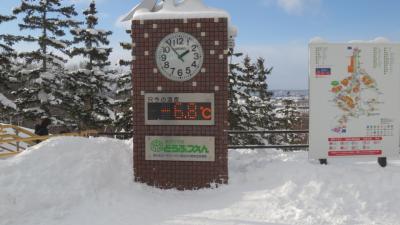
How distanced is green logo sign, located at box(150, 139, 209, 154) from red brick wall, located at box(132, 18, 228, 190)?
22 cm

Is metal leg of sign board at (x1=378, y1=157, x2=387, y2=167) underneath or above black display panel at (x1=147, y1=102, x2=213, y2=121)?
underneath

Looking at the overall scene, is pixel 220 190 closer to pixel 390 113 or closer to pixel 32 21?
pixel 390 113

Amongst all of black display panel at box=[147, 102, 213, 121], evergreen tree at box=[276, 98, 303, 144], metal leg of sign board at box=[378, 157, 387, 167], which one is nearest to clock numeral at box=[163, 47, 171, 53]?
black display panel at box=[147, 102, 213, 121]

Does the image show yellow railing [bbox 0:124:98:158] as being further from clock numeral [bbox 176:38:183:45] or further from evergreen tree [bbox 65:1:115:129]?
evergreen tree [bbox 65:1:115:129]

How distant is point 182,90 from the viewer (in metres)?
9.38

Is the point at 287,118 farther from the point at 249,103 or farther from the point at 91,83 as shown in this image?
the point at 91,83

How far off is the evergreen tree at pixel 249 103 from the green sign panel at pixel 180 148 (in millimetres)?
13750

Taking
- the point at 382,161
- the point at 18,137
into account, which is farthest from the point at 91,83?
the point at 382,161

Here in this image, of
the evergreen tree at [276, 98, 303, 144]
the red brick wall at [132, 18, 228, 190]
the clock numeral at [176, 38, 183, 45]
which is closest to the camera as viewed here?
the red brick wall at [132, 18, 228, 190]

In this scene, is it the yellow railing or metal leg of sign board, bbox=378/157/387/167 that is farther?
the yellow railing

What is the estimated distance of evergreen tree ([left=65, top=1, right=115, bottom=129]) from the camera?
79.3 ft

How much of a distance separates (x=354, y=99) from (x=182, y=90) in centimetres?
473

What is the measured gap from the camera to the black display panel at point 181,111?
30.5 feet

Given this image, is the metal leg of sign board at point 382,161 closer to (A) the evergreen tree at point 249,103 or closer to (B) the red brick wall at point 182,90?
(B) the red brick wall at point 182,90
